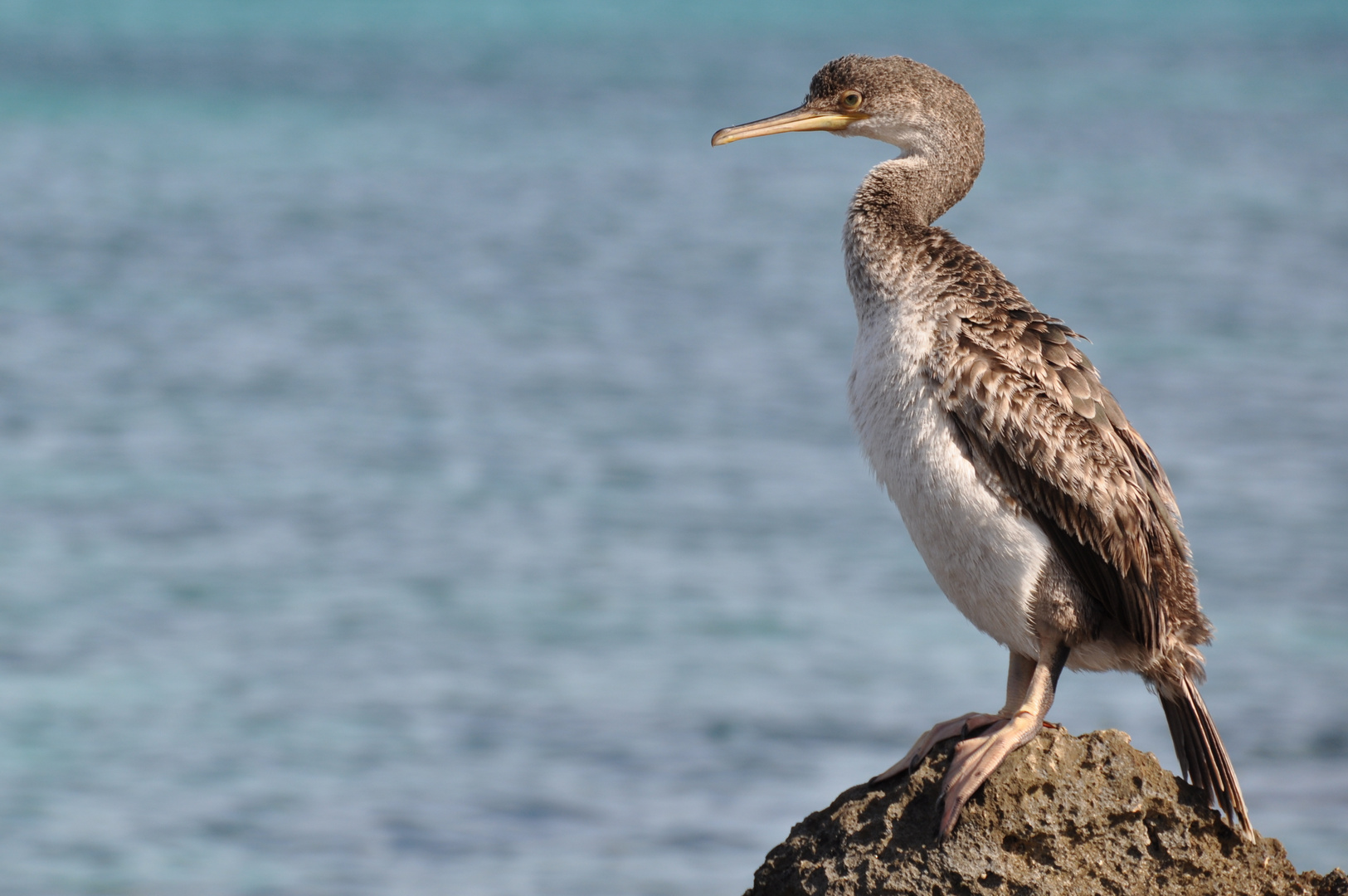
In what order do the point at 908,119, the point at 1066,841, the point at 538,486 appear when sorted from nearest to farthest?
the point at 1066,841 → the point at 908,119 → the point at 538,486

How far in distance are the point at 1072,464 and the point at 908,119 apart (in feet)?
4.70

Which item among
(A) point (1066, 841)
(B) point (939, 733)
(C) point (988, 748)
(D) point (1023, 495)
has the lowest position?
(A) point (1066, 841)

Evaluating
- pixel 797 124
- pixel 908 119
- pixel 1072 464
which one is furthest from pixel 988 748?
pixel 797 124

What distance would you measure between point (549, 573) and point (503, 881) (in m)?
5.21

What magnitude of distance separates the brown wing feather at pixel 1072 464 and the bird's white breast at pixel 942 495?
61 millimetres

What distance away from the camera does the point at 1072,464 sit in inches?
211

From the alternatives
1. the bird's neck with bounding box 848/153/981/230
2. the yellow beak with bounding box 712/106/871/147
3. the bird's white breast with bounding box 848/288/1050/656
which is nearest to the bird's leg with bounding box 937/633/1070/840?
the bird's white breast with bounding box 848/288/1050/656

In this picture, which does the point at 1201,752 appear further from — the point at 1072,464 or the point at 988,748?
the point at 1072,464

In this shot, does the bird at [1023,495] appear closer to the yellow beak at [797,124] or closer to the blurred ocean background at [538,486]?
the yellow beak at [797,124]

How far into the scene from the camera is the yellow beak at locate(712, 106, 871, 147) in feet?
20.3

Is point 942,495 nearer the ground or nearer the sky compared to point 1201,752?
nearer the sky

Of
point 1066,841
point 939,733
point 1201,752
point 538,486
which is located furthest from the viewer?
point 538,486

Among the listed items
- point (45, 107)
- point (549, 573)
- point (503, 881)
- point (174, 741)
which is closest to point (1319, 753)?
point (503, 881)

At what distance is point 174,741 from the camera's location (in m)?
12.2
